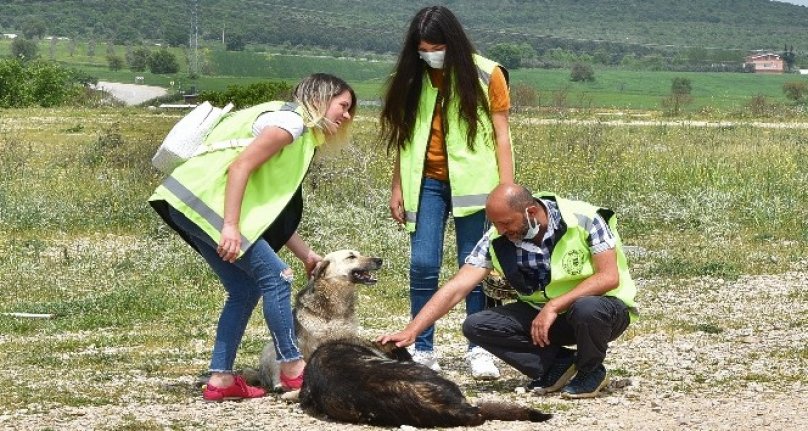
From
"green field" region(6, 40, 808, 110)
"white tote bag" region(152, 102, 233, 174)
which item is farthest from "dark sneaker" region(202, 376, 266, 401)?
"green field" region(6, 40, 808, 110)

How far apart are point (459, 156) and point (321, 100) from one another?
111 cm

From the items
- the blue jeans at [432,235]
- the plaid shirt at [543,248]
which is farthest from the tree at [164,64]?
the plaid shirt at [543,248]

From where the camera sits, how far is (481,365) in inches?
364

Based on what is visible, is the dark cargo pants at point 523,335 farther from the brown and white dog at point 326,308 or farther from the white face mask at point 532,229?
the brown and white dog at point 326,308

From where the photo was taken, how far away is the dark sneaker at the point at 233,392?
28.2 feet

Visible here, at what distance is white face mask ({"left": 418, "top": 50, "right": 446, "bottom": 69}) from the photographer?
356 inches

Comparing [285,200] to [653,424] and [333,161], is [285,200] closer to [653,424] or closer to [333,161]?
[653,424]

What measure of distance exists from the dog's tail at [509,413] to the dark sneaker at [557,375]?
865mm

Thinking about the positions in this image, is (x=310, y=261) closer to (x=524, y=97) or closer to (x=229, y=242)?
(x=229, y=242)

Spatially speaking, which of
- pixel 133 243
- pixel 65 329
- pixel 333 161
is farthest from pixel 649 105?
pixel 65 329

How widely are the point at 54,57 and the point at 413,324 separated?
407 feet

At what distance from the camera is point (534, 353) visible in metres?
8.74

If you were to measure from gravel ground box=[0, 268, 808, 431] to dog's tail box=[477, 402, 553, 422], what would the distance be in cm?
6

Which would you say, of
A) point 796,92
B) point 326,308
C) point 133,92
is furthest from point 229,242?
point 796,92
